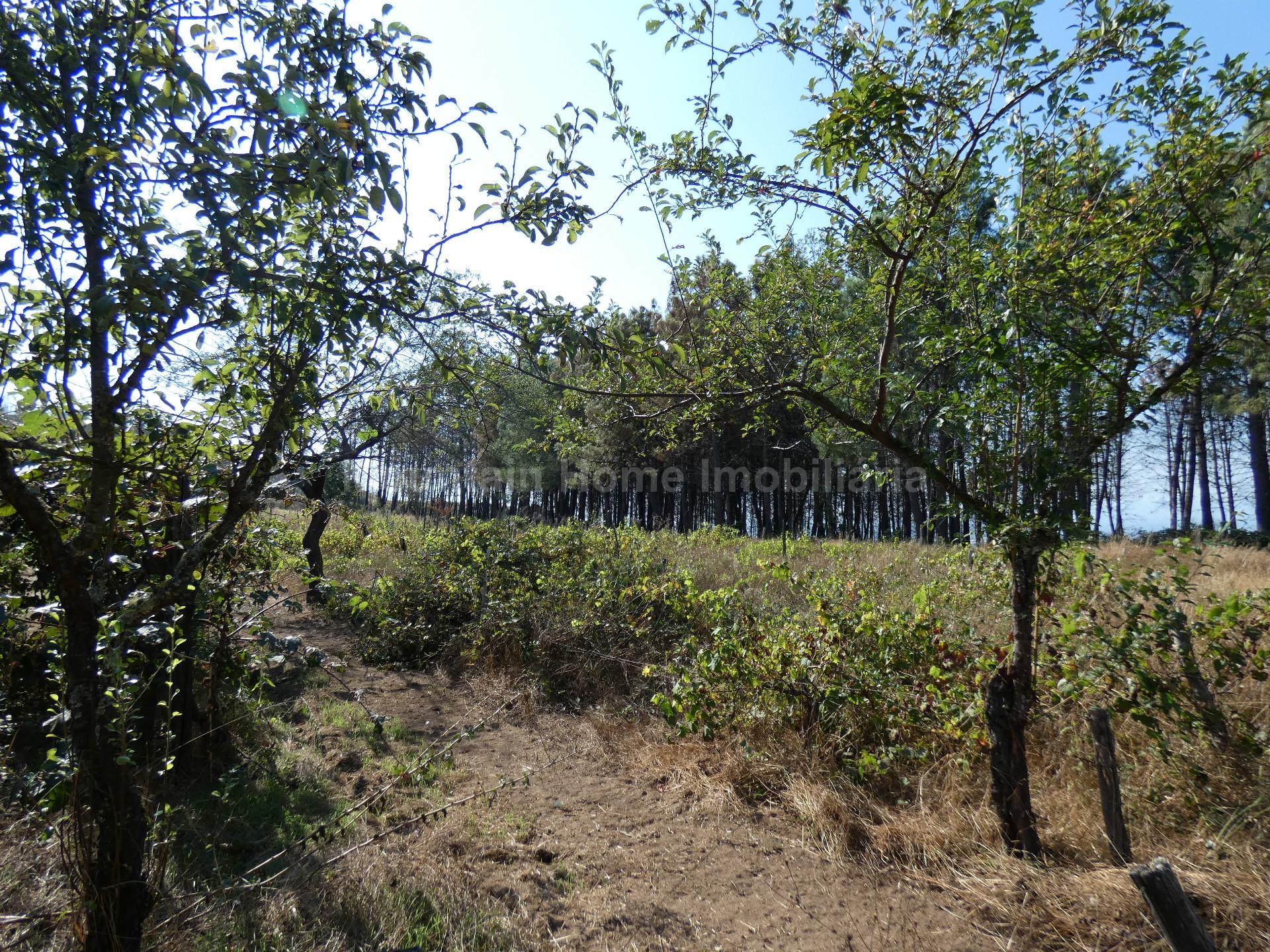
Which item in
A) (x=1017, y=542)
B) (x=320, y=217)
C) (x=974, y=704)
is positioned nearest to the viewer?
(x=320, y=217)

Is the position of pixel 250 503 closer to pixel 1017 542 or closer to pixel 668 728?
pixel 1017 542

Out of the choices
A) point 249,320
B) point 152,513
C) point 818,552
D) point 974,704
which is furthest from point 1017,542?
point 818,552

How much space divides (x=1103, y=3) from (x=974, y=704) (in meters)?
3.35

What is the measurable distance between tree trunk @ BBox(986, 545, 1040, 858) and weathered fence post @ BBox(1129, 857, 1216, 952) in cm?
93

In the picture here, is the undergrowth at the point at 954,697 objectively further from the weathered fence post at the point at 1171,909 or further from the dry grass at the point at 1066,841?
the weathered fence post at the point at 1171,909

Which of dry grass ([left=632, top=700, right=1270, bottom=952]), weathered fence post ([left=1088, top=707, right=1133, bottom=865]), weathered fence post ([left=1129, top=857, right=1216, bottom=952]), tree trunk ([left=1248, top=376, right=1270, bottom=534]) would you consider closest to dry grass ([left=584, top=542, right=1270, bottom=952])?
dry grass ([left=632, top=700, right=1270, bottom=952])

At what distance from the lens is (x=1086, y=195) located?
3.39 meters

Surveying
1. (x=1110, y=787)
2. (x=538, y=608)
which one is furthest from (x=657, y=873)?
(x=538, y=608)

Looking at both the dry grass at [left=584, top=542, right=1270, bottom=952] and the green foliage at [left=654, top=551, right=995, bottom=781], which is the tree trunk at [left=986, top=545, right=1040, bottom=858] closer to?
the dry grass at [left=584, top=542, right=1270, bottom=952]

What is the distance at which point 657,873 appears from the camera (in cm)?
A: 394

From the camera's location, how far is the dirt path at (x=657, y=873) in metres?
3.28

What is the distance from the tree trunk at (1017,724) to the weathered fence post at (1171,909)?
930 millimetres

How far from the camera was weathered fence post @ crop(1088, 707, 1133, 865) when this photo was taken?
3117mm

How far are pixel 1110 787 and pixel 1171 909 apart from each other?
820mm
